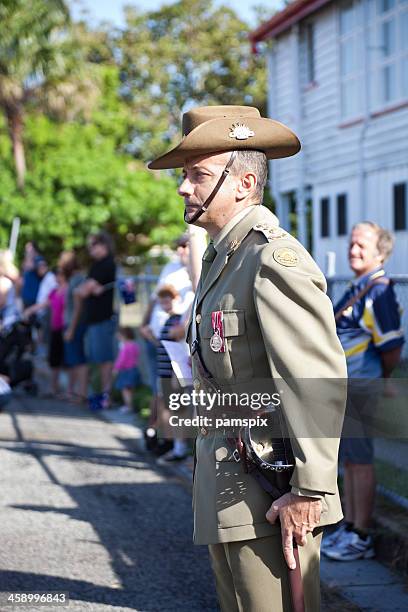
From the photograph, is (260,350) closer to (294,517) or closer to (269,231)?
(269,231)

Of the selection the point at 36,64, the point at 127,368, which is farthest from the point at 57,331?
the point at 36,64

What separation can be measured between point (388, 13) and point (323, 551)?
14.2m

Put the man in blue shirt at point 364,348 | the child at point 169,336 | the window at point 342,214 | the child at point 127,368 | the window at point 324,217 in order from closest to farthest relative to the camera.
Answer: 1. the man in blue shirt at point 364,348
2. the child at point 169,336
3. the child at point 127,368
4. the window at point 342,214
5. the window at point 324,217

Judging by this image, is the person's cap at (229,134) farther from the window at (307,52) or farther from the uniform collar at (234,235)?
the window at (307,52)

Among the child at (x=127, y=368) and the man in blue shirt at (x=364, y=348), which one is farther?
the child at (x=127, y=368)

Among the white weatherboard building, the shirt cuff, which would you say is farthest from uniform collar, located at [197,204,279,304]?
the white weatherboard building

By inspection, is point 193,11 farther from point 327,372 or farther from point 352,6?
point 327,372

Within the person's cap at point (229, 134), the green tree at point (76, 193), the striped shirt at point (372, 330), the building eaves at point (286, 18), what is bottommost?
the striped shirt at point (372, 330)

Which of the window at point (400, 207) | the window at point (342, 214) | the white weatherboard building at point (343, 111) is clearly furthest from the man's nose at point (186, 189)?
the window at point (342, 214)

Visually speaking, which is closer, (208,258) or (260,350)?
(260,350)

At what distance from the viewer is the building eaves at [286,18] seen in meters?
21.0

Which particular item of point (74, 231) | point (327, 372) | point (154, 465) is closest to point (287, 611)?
point (327, 372)

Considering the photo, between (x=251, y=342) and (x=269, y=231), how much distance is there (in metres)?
0.33

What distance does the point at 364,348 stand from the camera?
19.6ft
